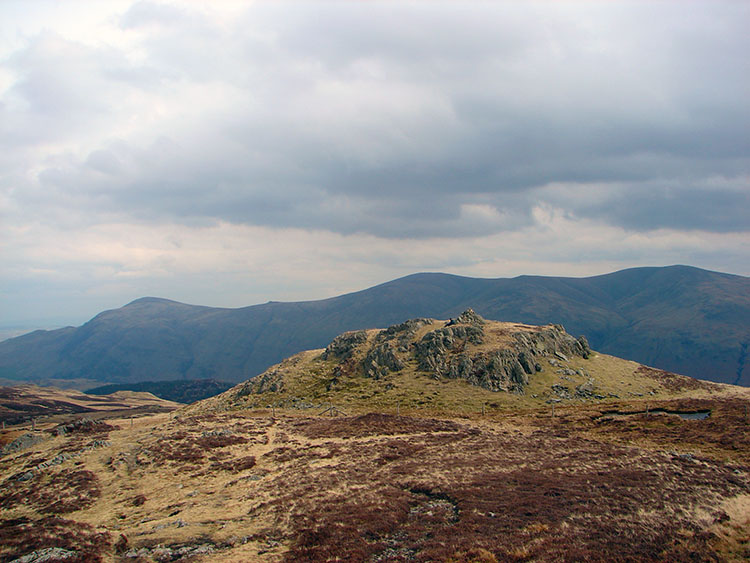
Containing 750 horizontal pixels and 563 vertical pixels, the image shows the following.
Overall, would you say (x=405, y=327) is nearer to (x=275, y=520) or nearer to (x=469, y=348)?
(x=469, y=348)

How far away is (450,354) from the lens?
103 meters

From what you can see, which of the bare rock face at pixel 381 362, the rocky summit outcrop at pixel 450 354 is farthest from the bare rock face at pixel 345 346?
the bare rock face at pixel 381 362

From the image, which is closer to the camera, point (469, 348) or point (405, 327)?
point (469, 348)

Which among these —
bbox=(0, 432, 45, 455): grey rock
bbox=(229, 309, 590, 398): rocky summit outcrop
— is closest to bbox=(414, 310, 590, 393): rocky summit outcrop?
bbox=(229, 309, 590, 398): rocky summit outcrop

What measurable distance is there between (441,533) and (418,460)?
1936cm

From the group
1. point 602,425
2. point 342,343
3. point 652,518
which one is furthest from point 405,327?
point 652,518

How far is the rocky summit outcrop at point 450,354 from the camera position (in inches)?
3745

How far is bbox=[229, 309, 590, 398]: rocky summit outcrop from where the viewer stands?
95.1 m

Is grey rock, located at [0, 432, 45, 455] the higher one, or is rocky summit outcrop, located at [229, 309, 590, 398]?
rocky summit outcrop, located at [229, 309, 590, 398]

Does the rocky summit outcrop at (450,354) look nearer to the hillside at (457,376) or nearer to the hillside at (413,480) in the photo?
the hillside at (457,376)

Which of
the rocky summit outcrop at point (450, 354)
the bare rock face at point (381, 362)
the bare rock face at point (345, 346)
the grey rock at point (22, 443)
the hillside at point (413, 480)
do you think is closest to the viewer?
the hillside at point (413, 480)

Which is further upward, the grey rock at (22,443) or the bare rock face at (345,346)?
the bare rock face at (345,346)

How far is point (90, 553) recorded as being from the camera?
24.5 meters

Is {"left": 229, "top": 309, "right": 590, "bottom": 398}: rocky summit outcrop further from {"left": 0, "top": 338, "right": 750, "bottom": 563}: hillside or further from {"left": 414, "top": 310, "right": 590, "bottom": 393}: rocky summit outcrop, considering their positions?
{"left": 0, "top": 338, "right": 750, "bottom": 563}: hillside
